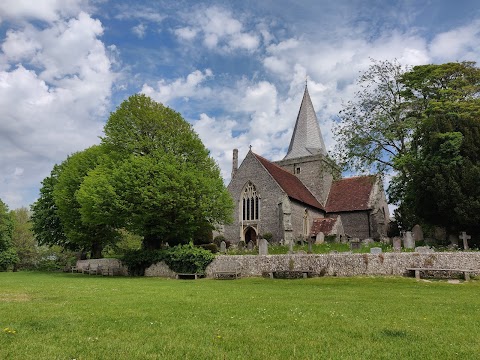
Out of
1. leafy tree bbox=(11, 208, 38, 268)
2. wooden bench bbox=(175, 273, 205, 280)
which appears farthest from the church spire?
leafy tree bbox=(11, 208, 38, 268)

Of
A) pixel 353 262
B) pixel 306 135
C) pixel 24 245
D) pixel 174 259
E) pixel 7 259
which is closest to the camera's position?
pixel 353 262

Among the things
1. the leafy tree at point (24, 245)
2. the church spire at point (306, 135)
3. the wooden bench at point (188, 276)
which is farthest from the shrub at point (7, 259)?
the church spire at point (306, 135)

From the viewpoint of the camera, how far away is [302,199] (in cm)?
3684

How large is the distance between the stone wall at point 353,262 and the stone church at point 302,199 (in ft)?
36.2

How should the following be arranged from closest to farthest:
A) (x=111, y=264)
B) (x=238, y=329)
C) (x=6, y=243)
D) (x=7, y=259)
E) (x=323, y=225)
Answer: (x=238, y=329)
(x=111, y=264)
(x=323, y=225)
(x=7, y=259)
(x=6, y=243)

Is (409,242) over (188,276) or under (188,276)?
over

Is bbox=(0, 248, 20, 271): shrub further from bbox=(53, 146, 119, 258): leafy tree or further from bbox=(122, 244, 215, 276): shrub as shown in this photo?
bbox=(122, 244, 215, 276): shrub

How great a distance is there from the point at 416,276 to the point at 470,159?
879 centimetres

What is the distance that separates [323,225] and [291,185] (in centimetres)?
496

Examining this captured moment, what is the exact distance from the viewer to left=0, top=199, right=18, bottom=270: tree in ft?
138

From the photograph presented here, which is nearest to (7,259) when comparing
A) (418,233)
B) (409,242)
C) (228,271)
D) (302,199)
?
(228,271)

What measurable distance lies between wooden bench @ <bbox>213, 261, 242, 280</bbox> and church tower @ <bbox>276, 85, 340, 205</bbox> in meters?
19.8

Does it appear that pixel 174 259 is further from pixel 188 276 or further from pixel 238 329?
pixel 238 329

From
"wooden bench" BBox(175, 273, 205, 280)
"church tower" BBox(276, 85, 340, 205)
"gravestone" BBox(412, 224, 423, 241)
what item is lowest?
"wooden bench" BBox(175, 273, 205, 280)
